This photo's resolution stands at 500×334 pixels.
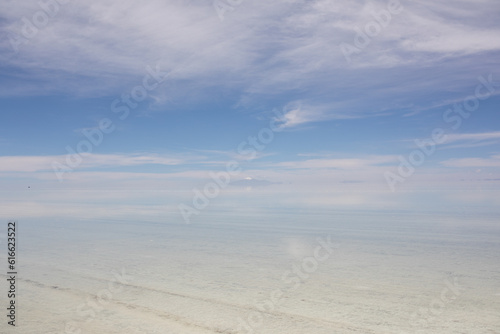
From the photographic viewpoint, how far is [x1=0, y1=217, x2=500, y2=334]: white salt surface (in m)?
10.6

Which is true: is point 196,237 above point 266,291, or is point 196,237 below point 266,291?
above

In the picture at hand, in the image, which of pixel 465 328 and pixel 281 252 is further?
pixel 281 252

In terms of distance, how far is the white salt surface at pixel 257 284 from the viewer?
10.6m

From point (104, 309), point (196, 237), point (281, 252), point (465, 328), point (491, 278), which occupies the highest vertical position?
point (196, 237)

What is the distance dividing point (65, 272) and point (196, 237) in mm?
10581

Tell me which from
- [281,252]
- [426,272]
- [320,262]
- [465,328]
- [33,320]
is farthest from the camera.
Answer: [281,252]

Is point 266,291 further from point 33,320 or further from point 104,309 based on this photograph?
point 33,320

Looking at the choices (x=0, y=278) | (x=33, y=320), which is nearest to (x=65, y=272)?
(x=0, y=278)

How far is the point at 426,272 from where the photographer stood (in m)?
15.6

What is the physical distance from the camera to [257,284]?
46.6 feet

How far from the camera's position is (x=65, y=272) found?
53.1ft

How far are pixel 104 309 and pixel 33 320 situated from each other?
193 centimetres

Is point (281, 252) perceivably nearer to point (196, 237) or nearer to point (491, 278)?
point (196, 237)

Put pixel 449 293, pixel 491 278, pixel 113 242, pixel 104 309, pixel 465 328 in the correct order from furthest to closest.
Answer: pixel 113 242 < pixel 491 278 < pixel 449 293 < pixel 104 309 < pixel 465 328
